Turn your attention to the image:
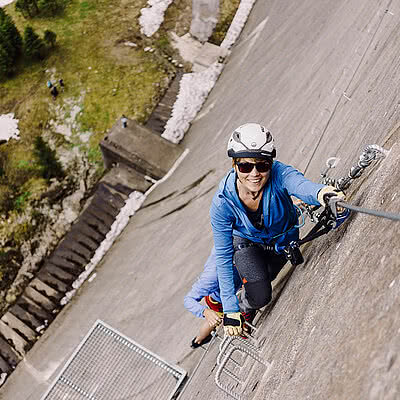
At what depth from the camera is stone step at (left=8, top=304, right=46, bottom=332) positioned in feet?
20.9

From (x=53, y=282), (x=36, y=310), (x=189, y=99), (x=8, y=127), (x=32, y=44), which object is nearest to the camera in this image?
(x=36, y=310)

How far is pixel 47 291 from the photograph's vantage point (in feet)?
21.9

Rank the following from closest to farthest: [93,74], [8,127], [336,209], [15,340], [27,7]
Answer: [336,209]
[15,340]
[8,127]
[93,74]
[27,7]

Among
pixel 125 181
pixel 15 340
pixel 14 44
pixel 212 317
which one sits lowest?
pixel 15 340

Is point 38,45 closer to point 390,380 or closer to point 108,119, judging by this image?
point 108,119

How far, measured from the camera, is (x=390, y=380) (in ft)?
3.18

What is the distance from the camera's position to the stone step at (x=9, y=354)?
611 centimetres

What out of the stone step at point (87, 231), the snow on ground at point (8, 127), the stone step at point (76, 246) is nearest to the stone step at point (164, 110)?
the stone step at point (87, 231)

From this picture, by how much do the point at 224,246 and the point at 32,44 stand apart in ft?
32.1

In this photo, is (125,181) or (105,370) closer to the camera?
(105,370)

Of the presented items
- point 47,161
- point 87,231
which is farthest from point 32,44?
point 87,231

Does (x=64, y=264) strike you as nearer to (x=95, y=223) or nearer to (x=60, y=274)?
(x=60, y=274)

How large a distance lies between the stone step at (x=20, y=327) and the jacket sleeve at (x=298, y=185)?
5449 millimetres

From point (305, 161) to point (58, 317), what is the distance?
4.68 meters
